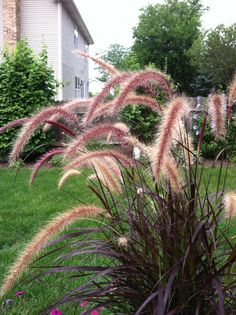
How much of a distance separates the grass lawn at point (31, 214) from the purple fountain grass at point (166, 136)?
1.05 meters

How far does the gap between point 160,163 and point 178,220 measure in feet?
1.33

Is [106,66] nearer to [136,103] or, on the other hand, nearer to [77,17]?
[136,103]

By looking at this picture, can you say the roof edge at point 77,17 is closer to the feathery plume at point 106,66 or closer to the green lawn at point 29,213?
the green lawn at point 29,213

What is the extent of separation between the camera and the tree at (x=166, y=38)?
39.4 metres

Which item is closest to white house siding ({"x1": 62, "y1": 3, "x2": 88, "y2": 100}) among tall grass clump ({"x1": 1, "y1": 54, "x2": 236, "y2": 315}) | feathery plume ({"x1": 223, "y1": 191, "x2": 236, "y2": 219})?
tall grass clump ({"x1": 1, "y1": 54, "x2": 236, "y2": 315})

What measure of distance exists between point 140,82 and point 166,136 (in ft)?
1.27

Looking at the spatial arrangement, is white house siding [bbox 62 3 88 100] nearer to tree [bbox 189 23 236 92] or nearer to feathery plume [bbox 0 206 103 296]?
tree [bbox 189 23 236 92]

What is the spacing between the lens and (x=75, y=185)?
720cm

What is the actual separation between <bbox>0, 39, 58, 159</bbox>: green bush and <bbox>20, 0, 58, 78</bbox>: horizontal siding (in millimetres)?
9503

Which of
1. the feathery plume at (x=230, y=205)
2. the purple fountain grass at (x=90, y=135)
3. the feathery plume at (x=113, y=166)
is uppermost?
the purple fountain grass at (x=90, y=135)

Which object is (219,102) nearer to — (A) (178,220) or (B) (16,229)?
(A) (178,220)

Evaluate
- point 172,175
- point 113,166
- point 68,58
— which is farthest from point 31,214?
point 68,58

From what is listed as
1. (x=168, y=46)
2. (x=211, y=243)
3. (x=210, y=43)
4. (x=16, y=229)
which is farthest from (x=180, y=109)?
(x=168, y=46)

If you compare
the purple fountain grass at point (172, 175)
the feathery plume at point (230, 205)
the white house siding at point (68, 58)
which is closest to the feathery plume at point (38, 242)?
the purple fountain grass at point (172, 175)
